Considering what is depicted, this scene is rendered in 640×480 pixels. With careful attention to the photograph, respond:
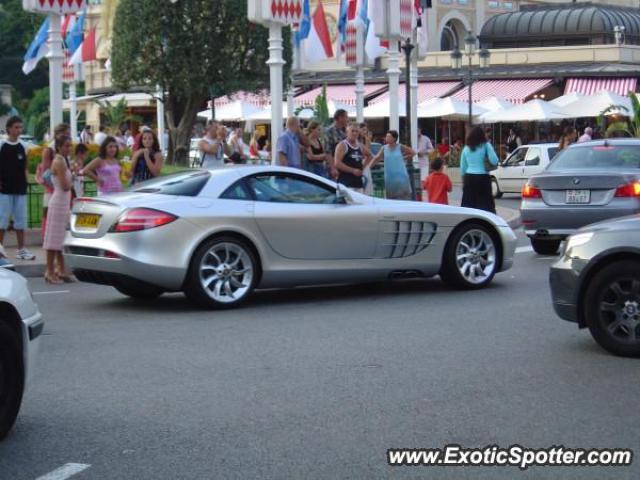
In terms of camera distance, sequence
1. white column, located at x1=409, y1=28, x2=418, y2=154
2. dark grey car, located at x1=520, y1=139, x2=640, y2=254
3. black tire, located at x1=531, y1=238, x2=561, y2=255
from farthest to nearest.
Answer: white column, located at x1=409, y1=28, x2=418, y2=154, black tire, located at x1=531, y1=238, x2=561, y2=255, dark grey car, located at x1=520, y1=139, x2=640, y2=254

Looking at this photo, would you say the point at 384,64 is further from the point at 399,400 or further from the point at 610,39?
the point at 399,400

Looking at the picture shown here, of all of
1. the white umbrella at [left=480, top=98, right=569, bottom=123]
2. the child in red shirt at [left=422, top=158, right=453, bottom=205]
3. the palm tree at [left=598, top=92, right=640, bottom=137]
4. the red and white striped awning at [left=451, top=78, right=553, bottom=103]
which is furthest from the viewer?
the red and white striped awning at [left=451, top=78, right=553, bottom=103]

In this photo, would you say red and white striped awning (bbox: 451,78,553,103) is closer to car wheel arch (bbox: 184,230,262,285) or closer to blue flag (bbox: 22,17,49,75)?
blue flag (bbox: 22,17,49,75)

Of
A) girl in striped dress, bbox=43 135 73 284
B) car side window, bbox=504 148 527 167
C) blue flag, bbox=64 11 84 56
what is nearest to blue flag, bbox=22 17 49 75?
blue flag, bbox=64 11 84 56

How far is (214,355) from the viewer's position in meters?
8.58

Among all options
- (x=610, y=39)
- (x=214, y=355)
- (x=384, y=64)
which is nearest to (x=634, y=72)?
(x=610, y=39)

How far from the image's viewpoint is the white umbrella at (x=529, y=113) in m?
40.0

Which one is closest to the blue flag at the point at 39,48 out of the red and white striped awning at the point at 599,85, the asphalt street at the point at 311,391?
the asphalt street at the point at 311,391

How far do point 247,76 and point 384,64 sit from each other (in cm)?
2102

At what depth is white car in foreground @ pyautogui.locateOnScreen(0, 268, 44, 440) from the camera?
6047mm

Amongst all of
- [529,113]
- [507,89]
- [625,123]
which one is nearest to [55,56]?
[625,123]

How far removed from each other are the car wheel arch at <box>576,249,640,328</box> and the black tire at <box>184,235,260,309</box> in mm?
3606

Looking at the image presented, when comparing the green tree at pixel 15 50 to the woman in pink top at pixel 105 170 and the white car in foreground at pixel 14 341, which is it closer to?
the woman in pink top at pixel 105 170

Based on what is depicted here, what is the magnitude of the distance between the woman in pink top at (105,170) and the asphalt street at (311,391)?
3362mm
